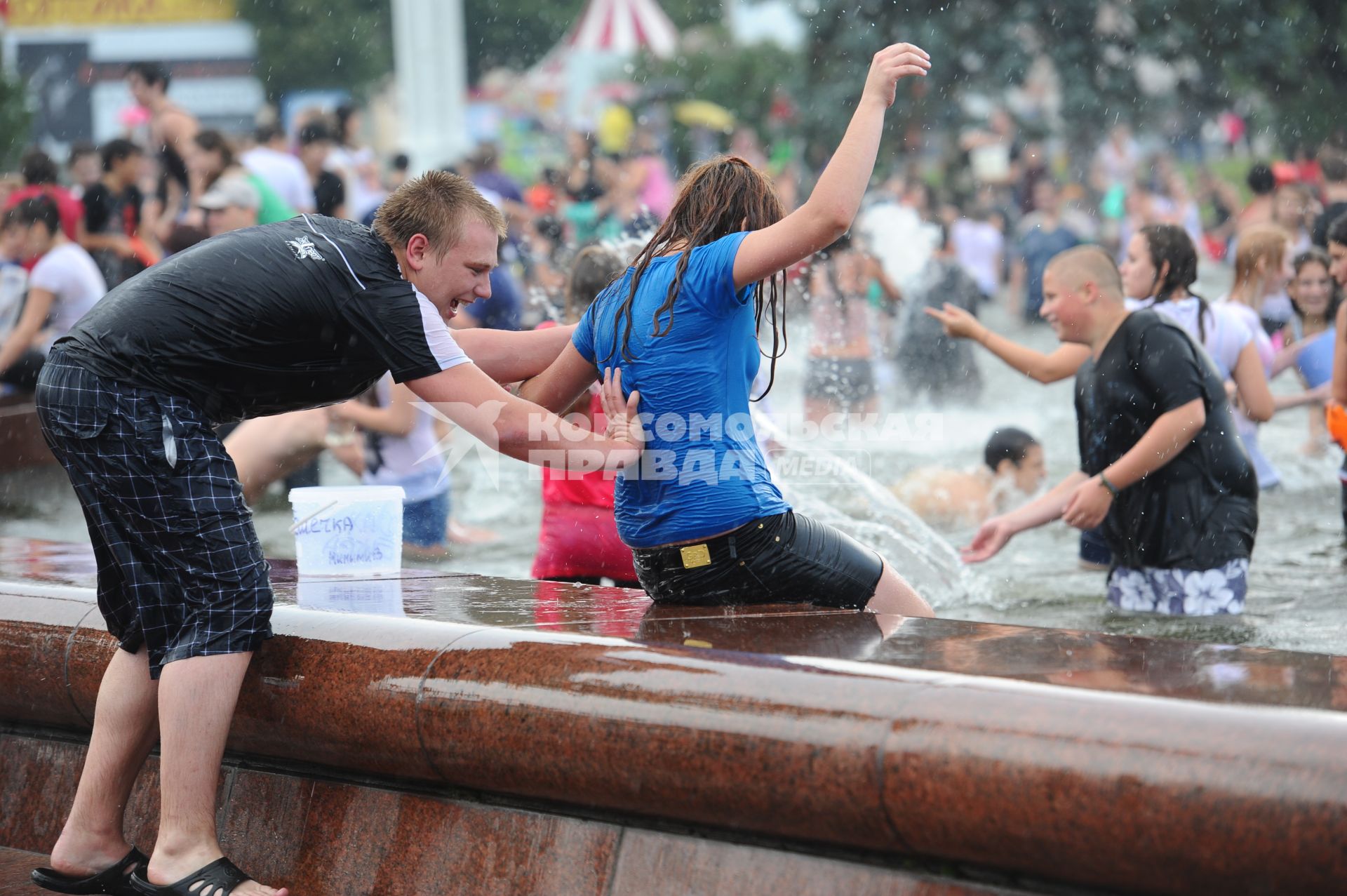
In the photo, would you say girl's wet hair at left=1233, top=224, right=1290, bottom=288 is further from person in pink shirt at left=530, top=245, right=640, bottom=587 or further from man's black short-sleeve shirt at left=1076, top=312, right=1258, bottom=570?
person in pink shirt at left=530, top=245, right=640, bottom=587

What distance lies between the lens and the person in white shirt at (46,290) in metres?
9.37

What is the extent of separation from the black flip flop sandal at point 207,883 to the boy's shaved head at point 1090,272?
3.66 meters

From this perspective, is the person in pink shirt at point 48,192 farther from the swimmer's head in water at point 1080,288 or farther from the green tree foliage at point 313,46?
the green tree foliage at point 313,46

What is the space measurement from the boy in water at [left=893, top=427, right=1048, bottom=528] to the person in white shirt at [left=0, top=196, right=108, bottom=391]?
5.09m

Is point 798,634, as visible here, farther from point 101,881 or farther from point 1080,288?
point 1080,288

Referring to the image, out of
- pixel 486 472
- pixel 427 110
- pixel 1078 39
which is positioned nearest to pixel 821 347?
pixel 486 472

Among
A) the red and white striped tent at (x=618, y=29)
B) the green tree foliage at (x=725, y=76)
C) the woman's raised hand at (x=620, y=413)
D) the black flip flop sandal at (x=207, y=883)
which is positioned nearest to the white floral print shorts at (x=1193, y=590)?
the woman's raised hand at (x=620, y=413)

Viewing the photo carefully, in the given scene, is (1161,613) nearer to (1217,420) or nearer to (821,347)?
(1217,420)

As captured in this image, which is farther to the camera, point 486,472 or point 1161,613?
point 486,472

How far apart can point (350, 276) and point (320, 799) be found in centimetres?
128

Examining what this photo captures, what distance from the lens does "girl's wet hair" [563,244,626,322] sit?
5.27 metres

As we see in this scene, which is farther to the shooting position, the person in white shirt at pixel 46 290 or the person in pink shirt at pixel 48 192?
the person in pink shirt at pixel 48 192

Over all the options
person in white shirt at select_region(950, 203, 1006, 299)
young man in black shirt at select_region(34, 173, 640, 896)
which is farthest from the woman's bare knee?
person in white shirt at select_region(950, 203, 1006, 299)

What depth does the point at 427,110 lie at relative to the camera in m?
20.2
